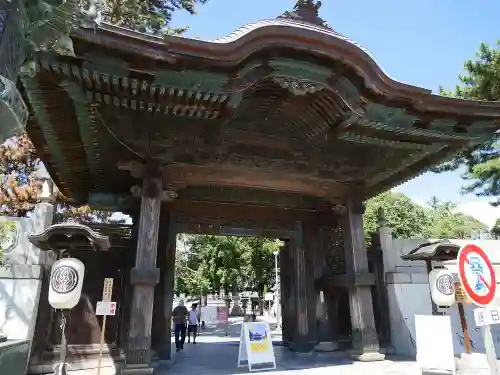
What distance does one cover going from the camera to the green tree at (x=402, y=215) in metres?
25.6

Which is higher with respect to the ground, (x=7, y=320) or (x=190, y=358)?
(x=7, y=320)

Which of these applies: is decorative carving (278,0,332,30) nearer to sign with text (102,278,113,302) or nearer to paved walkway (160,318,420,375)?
sign with text (102,278,113,302)

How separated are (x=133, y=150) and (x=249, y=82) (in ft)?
8.24

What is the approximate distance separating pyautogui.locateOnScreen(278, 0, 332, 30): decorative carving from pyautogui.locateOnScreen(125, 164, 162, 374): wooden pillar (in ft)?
12.1

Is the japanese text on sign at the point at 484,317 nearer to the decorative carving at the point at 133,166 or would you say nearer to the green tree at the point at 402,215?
the decorative carving at the point at 133,166

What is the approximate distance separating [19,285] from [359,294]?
6.77 metres

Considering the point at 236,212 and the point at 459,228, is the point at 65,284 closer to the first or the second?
the point at 236,212

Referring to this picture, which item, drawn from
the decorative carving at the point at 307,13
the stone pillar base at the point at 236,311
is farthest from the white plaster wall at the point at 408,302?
the stone pillar base at the point at 236,311

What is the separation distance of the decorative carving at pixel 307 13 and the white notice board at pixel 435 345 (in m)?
5.33

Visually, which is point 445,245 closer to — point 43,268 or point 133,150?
point 133,150

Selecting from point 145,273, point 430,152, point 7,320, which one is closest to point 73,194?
point 7,320

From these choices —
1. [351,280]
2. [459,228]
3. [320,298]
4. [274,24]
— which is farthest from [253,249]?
[274,24]

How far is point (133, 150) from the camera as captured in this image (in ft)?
22.0

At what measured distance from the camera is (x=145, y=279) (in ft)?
20.2
